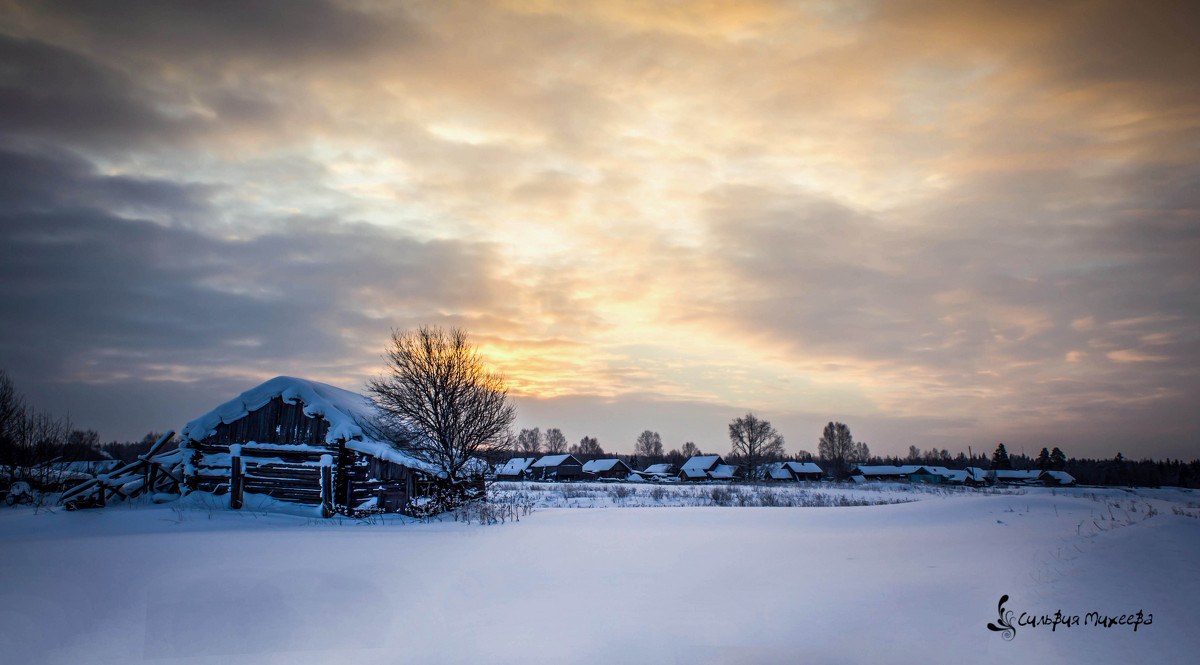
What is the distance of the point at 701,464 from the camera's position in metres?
103

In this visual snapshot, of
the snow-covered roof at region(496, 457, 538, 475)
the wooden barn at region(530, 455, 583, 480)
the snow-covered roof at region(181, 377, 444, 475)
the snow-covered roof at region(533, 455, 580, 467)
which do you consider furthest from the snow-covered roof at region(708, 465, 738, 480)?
the snow-covered roof at region(181, 377, 444, 475)

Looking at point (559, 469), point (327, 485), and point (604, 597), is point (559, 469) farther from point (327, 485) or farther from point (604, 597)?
point (604, 597)

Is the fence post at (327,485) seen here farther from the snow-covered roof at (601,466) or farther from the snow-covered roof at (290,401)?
the snow-covered roof at (601,466)

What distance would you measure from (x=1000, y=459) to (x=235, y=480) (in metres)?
165

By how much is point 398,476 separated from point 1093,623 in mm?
21839

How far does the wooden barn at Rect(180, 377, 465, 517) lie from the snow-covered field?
6.36 m

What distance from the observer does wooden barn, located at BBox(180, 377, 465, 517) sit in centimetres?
2062

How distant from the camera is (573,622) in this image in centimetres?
805

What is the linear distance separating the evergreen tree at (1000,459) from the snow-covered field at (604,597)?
145 meters

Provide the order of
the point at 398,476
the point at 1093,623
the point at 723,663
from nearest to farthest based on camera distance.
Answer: the point at 723,663 < the point at 1093,623 < the point at 398,476

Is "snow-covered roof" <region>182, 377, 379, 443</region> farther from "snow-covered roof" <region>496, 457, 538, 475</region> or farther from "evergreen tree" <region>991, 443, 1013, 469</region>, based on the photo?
"evergreen tree" <region>991, 443, 1013, 469</region>

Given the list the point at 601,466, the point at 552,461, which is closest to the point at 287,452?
the point at 601,466

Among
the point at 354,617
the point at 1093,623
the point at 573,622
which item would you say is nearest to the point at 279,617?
the point at 354,617

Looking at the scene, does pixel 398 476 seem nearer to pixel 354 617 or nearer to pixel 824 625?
pixel 354 617
